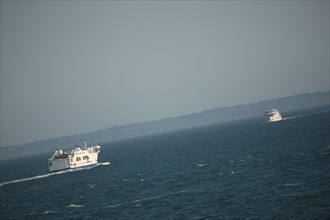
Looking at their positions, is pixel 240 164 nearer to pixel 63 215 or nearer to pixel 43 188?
pixel 63 215

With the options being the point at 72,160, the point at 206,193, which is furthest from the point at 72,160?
the point at 206,193

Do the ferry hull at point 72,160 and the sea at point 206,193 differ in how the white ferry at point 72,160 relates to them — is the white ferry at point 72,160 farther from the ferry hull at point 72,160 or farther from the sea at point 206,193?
the sea at point 206,193

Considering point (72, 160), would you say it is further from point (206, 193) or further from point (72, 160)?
point (206, 193)

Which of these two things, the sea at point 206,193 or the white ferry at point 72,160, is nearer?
the sea at point 206,193

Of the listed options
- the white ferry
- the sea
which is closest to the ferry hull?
the white ferry

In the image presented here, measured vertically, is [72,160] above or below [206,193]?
above

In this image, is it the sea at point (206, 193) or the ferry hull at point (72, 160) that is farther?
the ferry hull at point (72, 160)

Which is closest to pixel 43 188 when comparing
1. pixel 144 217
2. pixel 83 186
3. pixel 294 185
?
pixel 83 186

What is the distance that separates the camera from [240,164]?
101375 mm

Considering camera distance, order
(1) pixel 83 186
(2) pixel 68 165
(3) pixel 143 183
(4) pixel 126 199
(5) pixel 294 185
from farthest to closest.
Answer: (2) pixel 68 165
(1) pixel 83 186
(3) pixel 143 183
(4) pixel 126 199
(5) pixel 294 185

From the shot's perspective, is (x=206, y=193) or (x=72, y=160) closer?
(x=206, y=193)

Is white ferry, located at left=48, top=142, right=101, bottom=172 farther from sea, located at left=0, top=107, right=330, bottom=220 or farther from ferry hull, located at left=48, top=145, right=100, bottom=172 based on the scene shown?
sea, located at left=0, top=107, right=330, bottom=220

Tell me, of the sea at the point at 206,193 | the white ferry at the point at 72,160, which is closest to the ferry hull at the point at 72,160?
the white ferry at the point at 72,160

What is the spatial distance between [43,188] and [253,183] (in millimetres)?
64622
